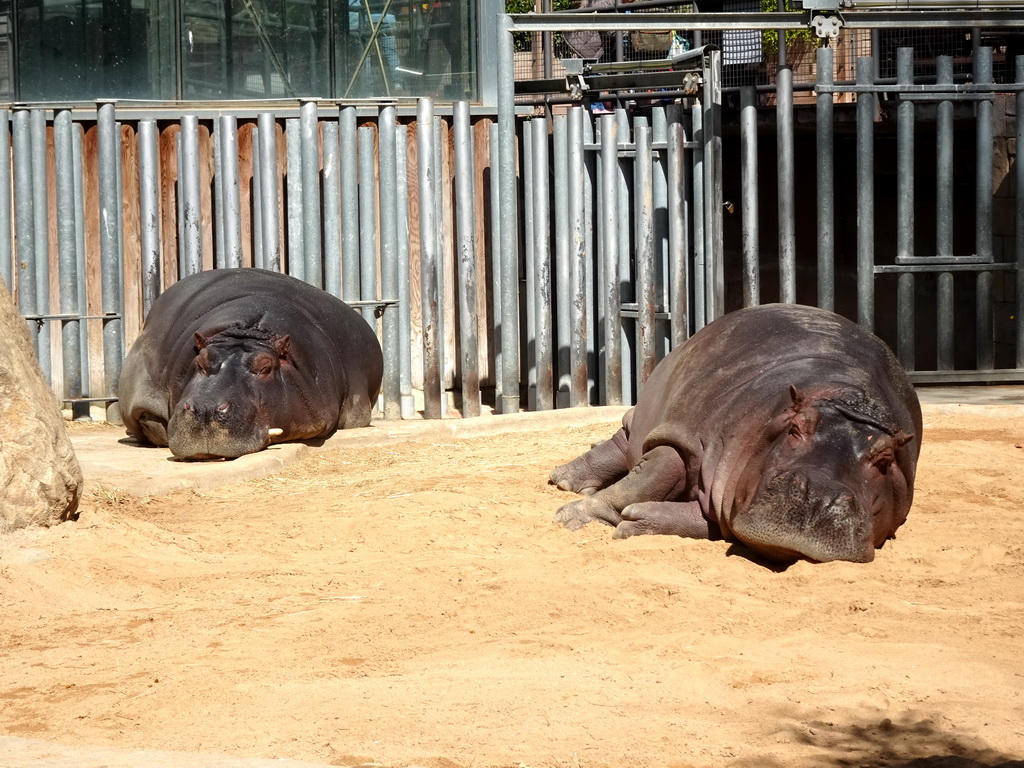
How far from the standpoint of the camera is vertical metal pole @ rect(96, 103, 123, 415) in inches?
394

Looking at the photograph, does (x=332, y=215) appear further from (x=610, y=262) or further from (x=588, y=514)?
(x=588, y=514)

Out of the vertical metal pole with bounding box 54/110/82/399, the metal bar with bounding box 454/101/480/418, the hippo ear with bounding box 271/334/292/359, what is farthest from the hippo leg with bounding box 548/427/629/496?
the vertical metal pole with bounding box 54/110/82/399

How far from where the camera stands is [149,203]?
33.0 feet

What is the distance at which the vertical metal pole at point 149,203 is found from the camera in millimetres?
10070

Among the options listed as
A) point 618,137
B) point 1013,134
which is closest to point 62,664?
point 618,137

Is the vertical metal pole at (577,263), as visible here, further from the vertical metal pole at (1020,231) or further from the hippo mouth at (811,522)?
the hippo mouth at (811,522)

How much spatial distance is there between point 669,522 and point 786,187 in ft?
16.6

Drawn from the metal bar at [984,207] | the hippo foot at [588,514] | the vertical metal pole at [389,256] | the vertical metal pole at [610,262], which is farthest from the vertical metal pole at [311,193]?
the metal bar at [984,207]

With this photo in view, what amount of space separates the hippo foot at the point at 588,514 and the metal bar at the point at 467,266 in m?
4.21

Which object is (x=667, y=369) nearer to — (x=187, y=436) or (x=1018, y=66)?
(x=187, y=436)

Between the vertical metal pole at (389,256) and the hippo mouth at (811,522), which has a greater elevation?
the vertical metal pole at (389,256)

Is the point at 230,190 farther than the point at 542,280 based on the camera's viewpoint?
Yes

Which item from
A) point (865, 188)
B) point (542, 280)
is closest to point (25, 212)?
point (542, 280)

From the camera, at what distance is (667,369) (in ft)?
21.5
